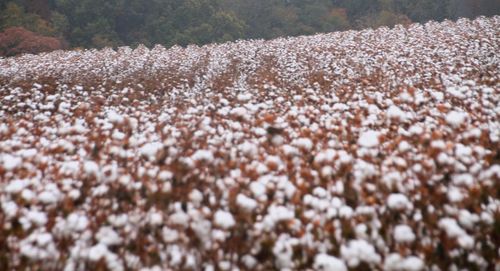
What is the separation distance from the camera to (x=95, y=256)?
288 cm

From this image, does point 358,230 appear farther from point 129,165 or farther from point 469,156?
point 129,165

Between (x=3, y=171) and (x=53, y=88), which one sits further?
(x=53, y=88)

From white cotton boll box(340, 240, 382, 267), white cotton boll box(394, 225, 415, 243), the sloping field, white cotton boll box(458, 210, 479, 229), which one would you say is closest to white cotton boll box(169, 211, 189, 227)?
the sloping field

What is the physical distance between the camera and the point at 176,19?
32281 millimetres

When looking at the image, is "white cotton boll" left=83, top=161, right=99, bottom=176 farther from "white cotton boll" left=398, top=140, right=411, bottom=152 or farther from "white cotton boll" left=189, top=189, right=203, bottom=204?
"white cotton boll" left=398, top=140, right=411, bottom=152

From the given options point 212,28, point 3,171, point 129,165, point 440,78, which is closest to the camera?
point 3,171

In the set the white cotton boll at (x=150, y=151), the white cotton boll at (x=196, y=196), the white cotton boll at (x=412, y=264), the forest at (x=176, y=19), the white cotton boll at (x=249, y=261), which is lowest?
the forest at (x=176, y=19)

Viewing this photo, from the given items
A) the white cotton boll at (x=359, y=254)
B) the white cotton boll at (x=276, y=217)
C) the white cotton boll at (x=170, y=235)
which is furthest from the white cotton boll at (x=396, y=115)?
the white cotton boll at (x=170, y=235)

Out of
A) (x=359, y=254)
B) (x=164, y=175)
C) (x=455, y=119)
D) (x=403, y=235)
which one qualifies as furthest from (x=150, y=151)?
(x=455, y=119)

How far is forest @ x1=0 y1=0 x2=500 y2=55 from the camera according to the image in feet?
87.6

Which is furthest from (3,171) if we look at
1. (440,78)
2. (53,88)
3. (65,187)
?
(440,78)

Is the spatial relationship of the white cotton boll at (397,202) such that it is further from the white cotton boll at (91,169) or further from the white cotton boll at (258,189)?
the white cotton boll at (91,169)

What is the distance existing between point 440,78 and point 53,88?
10205 millimetres

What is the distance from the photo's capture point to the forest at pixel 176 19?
26703 mm
